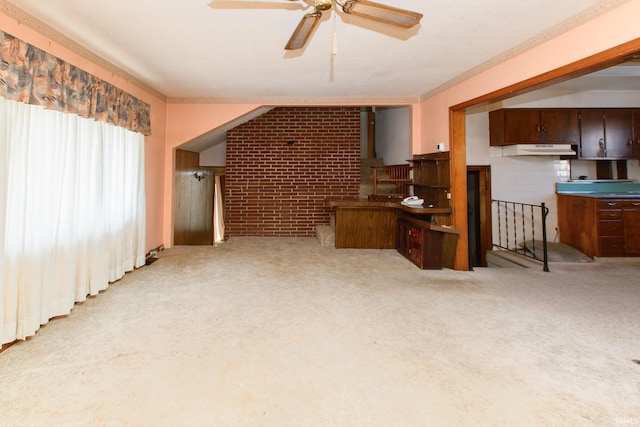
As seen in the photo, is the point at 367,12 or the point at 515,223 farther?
the point at 515,223

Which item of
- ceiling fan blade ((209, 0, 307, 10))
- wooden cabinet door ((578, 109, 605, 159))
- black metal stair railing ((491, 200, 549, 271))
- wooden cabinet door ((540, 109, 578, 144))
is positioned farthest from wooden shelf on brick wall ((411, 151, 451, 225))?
ceiling fan blade ((209, 0, 307, 10))

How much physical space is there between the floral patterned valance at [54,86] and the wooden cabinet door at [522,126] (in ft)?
16.6

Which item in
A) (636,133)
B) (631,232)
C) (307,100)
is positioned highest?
(307,100)

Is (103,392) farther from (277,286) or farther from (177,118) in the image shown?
(177,118)

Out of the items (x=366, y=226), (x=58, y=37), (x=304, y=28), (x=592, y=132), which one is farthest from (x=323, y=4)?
(x=592, y=132)

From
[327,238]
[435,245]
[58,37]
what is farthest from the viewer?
[327,238]

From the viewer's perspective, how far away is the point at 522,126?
4.41 meters

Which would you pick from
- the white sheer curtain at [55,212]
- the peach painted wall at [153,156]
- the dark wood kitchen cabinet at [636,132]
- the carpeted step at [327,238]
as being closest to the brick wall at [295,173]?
the carpeted step at [327,238]

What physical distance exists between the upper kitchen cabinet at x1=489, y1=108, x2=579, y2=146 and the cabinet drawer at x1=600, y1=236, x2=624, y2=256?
1.46 metres

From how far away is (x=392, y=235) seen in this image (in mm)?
4566

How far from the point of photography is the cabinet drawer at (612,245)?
3.98 metres

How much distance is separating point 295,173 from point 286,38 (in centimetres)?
318

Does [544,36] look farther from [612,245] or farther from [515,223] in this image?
[612,245]

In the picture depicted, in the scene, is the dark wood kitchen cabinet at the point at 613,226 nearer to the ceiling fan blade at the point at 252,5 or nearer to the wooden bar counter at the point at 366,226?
the wooden bar counter at the point at 366,226
